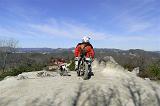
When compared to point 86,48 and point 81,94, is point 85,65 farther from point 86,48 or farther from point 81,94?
point 81,94

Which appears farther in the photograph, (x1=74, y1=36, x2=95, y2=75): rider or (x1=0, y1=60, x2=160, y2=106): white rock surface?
(x1=74, y1=36, x2=95, y2=75): rider

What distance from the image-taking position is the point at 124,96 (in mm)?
14312

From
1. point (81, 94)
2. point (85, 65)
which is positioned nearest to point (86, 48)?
point (85, 65)

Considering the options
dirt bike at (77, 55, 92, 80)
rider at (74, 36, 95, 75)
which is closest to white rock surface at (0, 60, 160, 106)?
dirt bike at (77, 55, 92, 80)

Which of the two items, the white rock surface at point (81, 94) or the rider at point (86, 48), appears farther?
the rider at point (86, 48)

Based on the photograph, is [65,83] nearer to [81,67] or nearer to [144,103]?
[81,67]

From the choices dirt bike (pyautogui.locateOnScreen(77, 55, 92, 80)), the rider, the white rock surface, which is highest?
the rider

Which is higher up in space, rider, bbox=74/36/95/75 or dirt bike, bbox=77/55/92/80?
rider, bbox=74/36/95/75

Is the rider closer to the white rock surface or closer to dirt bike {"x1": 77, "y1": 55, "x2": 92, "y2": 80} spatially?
dirt bike {"x1": 77, "y1": 55, "x2": 92, "y2": 80}

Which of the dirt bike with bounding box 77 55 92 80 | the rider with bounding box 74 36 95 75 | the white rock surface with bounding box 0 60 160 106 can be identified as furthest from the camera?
the rider with bounding box 74 36 95 75

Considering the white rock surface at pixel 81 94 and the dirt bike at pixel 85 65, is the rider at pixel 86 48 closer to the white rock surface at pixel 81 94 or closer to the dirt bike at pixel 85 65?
the dirt bike at pixel 85 65

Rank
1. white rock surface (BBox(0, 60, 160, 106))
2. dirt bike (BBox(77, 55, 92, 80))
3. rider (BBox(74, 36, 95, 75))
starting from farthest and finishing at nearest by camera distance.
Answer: rider (BBox(74, 36, 95, 75)) < dirt bike (BBox(77, 55, 92, 80)) < white rock surface (BBox(0, 60, 160, 106))

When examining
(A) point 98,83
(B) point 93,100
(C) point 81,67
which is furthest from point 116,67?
(B) point 93,100

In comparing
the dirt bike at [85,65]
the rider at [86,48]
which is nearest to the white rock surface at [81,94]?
the dirt bike at [85,65]
